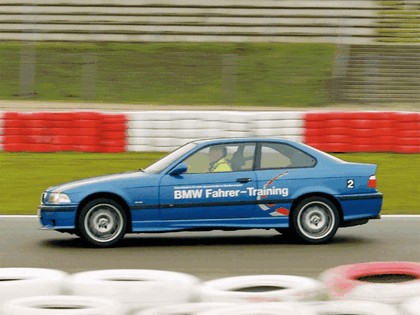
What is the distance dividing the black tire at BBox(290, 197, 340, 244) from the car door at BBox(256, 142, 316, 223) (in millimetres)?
132

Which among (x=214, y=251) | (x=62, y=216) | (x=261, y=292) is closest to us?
(x=261, y=292)

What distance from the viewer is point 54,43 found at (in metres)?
33.1

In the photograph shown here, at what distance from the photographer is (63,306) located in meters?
6.25

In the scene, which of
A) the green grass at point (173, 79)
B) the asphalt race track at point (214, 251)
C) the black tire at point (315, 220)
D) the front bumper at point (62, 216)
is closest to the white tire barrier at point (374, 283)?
the asphalt race track at point (214, 251)

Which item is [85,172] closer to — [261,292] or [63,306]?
[261,292]

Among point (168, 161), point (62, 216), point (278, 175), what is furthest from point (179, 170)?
point (62, 216)

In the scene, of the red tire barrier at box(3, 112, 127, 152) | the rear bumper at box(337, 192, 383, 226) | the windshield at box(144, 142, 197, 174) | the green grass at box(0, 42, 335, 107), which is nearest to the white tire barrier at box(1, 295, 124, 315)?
the windshield at box(144, 142, 197, 174)

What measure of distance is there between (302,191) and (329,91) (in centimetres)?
1689

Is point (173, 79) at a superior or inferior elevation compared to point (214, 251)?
superior

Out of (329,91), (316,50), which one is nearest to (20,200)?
(329,91)

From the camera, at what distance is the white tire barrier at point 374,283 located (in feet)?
21.7

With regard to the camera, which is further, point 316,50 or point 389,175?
point 316,50

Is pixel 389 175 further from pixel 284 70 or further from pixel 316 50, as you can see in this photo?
pixel 316 50

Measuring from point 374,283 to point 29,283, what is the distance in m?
2.34
